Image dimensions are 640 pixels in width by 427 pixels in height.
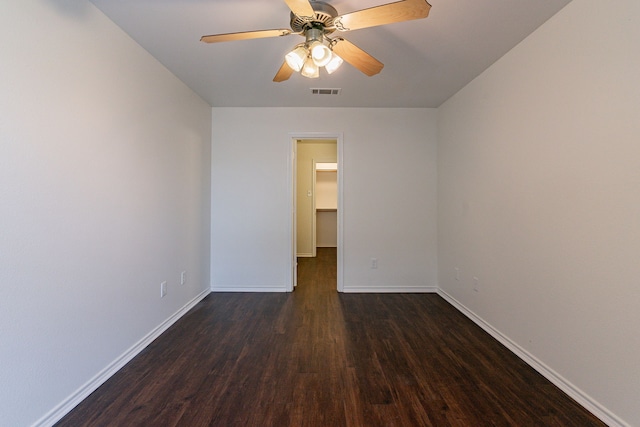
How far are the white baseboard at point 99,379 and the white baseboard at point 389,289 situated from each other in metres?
2.08

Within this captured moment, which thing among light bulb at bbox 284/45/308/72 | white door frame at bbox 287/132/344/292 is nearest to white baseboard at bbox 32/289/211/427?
white door frame at bbox 287/132/344/292

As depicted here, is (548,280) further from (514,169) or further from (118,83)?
(118,83)

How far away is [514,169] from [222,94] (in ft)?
9.89

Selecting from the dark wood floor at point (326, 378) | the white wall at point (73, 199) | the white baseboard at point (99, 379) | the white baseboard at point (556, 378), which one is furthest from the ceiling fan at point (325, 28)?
the white baseboard at point (556, 378)

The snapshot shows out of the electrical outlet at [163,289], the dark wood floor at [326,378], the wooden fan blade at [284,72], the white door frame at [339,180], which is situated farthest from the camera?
the white door frame at [339,180]

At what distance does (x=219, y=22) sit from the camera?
6.13 ft

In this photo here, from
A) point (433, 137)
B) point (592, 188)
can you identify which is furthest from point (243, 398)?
point (433, 137)

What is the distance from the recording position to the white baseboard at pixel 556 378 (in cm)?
146

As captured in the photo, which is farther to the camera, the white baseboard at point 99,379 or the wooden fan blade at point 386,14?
the white baseboard at point 99,379

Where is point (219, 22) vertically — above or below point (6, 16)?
above

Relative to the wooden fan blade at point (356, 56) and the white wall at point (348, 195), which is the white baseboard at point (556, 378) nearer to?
the white wall at point (348, 195)

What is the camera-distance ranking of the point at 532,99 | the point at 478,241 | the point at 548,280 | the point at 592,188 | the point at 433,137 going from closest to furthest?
the point at 592,188 < the point at 548,280 < the point at 532,99 < the point at 478,241 < the point at 433,137

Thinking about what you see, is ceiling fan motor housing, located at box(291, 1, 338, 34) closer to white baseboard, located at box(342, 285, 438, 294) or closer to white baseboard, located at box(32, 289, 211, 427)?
white baseboard, located at box(32, 289, 211, 427)

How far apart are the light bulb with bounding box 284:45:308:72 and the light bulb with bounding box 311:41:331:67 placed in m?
0.09
